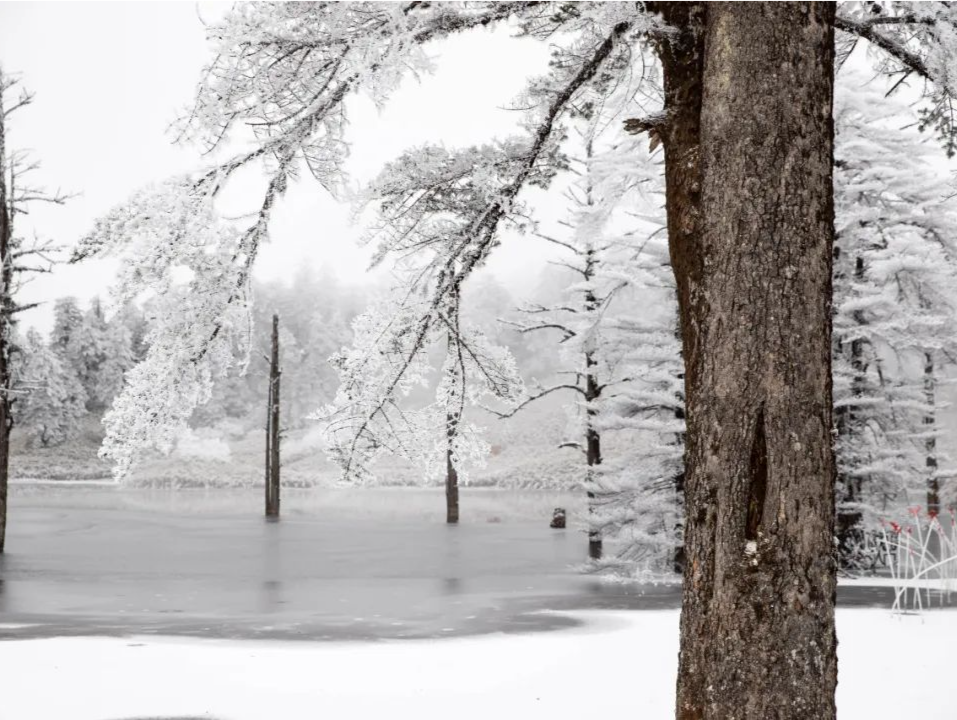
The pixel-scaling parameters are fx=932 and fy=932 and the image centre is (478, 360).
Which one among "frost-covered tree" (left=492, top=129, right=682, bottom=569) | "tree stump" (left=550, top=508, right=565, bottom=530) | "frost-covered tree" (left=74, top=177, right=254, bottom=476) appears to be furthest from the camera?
"tree stump" (left=550, top=508, right=565, bottom=530)

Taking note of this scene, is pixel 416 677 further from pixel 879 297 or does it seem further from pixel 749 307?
pixel 879 297

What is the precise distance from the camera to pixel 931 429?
2106 centimetres

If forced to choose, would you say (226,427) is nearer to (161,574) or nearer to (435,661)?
(161,574)

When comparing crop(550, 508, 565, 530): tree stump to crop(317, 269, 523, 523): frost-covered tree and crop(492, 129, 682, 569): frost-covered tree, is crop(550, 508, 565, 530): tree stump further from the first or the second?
crop(317, 269, 523, 523): frost-covered tree

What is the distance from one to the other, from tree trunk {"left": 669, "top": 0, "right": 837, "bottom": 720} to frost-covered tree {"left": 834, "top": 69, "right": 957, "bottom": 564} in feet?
40.8

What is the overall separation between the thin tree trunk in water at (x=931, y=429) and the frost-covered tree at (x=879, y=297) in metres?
0.27

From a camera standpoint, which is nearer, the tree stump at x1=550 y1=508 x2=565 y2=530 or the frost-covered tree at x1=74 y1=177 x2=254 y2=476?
the frost-covered tree at x1=74 y1=177 x2=254 y2=476

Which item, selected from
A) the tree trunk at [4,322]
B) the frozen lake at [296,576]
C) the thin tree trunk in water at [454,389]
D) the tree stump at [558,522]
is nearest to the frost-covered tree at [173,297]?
the thin tree trunk in water at [454,389]

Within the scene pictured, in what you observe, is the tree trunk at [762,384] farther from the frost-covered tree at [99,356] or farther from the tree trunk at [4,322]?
the frost-covered tree at [99,356]

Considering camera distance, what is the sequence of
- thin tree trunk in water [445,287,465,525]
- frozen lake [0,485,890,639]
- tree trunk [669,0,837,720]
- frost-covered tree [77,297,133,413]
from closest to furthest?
tree trunk [669,0,837,720]
thin tree trunk in water [445,287,465,525]
frozen lake [0,485,890,639]
frost-covered tree [77,297,133,413]

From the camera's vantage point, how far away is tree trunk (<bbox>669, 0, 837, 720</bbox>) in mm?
3598

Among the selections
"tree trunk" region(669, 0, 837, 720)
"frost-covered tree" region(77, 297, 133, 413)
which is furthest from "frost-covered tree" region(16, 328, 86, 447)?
"tree trunk" region(669, 0, 837, 720)

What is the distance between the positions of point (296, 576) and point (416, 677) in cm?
937

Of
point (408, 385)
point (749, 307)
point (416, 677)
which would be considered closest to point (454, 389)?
point (408, 385)
